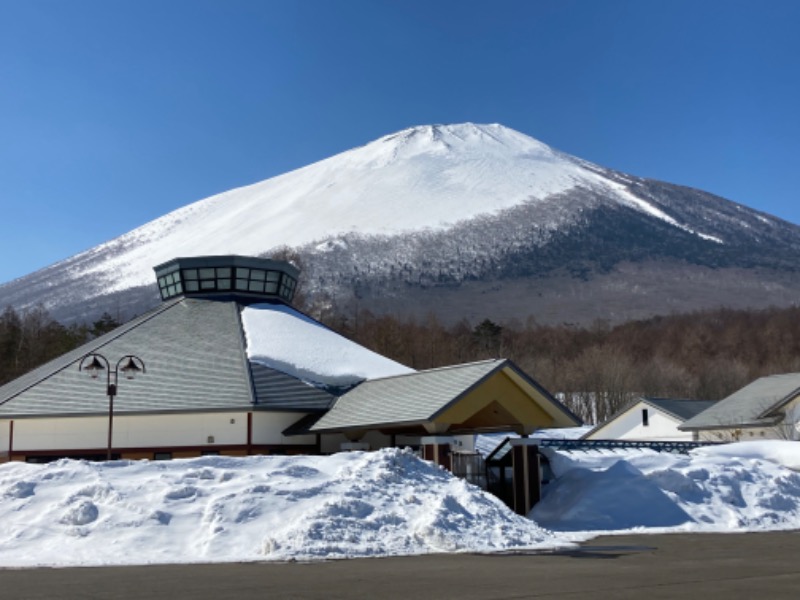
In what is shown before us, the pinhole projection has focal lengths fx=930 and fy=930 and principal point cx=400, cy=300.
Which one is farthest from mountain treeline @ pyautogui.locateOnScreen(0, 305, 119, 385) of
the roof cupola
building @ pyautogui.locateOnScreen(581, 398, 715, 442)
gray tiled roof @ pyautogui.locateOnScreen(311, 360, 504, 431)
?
gray tiled roof @ pyautogui.locateOnScreen(311, 360, 504, 431)

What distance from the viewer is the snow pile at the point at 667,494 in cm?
2161

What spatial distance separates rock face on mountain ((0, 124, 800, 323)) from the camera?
136 m

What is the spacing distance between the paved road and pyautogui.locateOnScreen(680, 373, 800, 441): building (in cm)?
2971

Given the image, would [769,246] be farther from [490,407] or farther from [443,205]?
[490,407]

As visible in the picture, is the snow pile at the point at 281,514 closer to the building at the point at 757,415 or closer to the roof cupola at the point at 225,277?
the roof cupola at the point at 225,277

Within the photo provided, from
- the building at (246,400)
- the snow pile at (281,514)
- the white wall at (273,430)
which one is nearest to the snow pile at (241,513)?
the snow pile at (281,514)

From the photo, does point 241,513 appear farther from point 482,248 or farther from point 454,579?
point 482,248

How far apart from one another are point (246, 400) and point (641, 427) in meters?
37.2

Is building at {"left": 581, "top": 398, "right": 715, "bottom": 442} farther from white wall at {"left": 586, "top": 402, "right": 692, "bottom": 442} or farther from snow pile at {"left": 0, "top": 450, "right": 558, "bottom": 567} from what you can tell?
snow pile at {"left": 0, "top": 450, "right": 558, "bottom": 567}

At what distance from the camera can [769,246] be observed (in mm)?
169750

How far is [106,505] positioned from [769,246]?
170 meters

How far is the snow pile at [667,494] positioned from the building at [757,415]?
19.1 meters

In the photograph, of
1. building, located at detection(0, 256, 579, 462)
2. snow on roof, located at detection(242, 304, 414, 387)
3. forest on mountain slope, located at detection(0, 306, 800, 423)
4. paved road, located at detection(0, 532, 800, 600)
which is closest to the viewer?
paved road, located at detection(0, 532, 800, 600)

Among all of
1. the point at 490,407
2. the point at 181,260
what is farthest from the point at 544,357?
the point at 490,407
